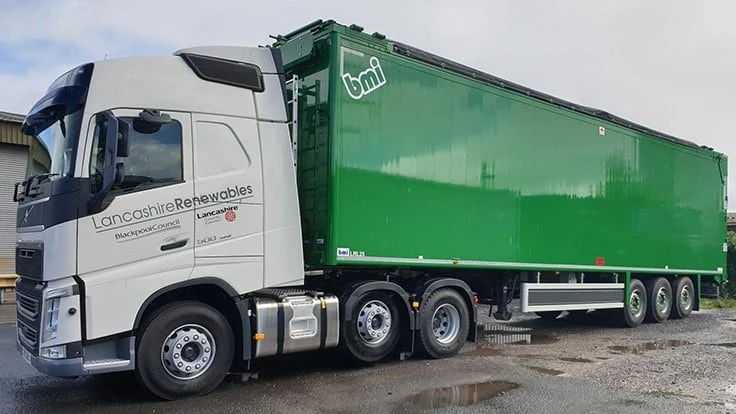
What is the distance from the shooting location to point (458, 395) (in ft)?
21.3

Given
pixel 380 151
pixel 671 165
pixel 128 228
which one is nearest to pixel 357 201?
pixel 380 151

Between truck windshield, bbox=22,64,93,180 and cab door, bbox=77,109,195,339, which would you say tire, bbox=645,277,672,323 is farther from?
truck windshield, bbox=22,64,93,180

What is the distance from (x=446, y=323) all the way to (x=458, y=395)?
2.26m

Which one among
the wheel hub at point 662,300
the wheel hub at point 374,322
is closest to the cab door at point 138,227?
the wheel hub at point 374,322

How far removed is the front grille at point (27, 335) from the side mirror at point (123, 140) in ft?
5.97

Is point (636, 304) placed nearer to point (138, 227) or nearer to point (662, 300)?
point (662, 300)

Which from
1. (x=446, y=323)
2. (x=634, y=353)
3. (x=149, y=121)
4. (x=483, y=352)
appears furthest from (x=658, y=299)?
(x=149, y=121)

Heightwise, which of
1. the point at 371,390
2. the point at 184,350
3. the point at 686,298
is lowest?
the point at 371,390

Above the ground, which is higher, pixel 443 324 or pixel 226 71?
pixel 226 71

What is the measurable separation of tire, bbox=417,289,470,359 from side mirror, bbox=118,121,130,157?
4.29 meters

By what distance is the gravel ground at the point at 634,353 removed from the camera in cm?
708

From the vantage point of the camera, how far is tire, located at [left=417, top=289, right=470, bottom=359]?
324 inches

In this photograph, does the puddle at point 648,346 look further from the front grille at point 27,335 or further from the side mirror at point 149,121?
the front grille at point 27,335

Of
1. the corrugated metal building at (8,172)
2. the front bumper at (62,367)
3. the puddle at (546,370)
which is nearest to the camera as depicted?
the front bumper at (62,367)
